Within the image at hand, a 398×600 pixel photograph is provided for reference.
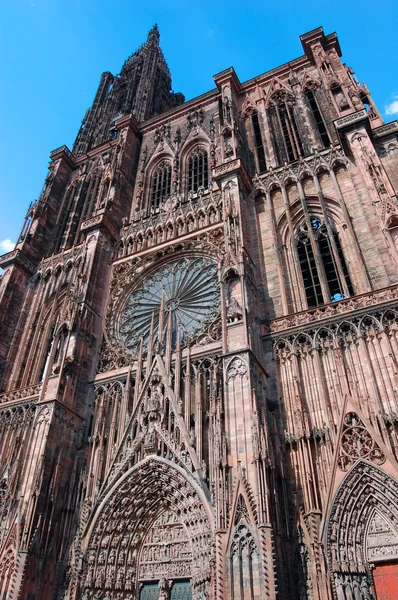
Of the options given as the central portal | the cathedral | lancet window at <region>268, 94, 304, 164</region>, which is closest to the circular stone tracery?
the cathedral

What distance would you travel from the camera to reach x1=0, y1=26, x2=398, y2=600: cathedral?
1032 cm

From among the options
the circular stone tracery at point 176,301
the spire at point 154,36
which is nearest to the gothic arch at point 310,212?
the circular stone tracery at point 176,301

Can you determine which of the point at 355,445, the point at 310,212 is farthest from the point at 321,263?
the point at 355,445

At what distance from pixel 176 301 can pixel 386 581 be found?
10.6m

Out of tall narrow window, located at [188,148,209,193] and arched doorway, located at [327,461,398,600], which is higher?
tall narrow window, located at [188,148,209,193]

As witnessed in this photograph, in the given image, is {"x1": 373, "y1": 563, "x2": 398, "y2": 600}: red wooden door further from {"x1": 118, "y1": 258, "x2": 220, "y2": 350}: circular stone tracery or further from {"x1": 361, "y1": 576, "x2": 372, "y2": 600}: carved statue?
{"x1": 118, "y1": 258, "x2": 220, "y2": 350}: circular stone tracery

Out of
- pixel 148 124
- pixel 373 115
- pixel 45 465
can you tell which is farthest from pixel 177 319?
pixel 148 124

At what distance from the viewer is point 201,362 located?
14398mm

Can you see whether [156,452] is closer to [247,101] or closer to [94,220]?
[94,220]

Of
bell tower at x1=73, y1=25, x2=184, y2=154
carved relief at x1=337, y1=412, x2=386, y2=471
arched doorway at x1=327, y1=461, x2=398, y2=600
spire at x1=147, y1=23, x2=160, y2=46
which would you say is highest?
spire at x1=147, y1=23, x2=160, y2=46

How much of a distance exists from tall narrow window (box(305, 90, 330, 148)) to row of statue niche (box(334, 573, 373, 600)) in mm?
14590

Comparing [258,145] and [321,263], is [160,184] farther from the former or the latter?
[321,263]

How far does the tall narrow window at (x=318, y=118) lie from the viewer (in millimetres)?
19087

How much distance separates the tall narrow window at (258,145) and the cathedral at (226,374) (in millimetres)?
92
